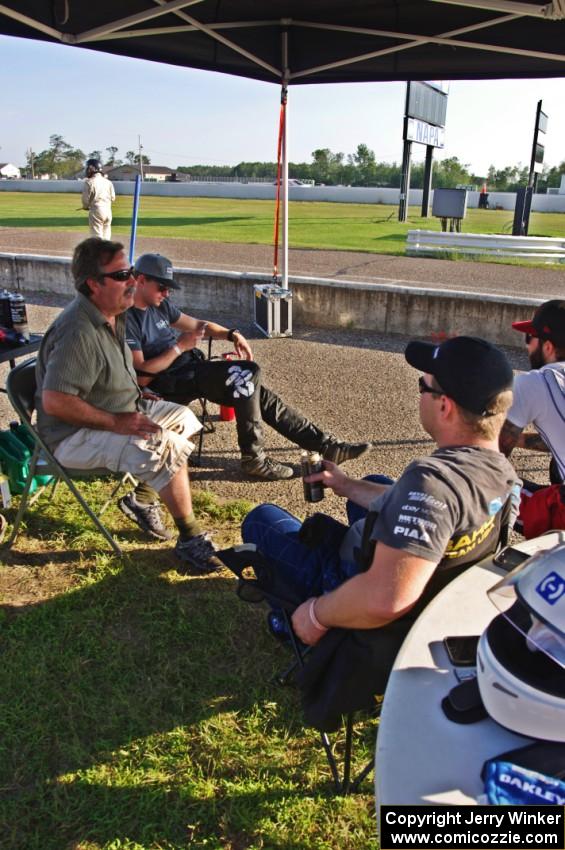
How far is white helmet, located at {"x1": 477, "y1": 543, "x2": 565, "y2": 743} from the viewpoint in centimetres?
121

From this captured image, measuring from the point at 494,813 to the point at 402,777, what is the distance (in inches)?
6.9

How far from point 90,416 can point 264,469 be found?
60.8 inches

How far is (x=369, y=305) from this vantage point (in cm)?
838

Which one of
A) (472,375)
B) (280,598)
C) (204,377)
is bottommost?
(280,598)

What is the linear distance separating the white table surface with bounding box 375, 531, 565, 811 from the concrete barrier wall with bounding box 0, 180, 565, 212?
1843 inches

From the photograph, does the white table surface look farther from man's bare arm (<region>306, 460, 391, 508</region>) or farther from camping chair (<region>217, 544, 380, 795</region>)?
man's bare arm (<region>306, 460, 391, 508</region>)

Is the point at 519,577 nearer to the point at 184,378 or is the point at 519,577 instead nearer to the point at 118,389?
the point at 118,389

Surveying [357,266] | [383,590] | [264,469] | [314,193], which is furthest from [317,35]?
[314,193]

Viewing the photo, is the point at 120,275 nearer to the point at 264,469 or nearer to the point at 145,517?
the point at 145,517

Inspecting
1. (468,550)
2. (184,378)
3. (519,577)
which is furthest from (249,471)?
(519,577)

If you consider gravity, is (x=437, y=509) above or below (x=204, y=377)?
above

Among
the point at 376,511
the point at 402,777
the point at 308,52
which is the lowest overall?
the point at 402,777

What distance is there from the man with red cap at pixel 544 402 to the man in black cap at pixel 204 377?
1869 mm

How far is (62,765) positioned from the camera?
228 centimetres
